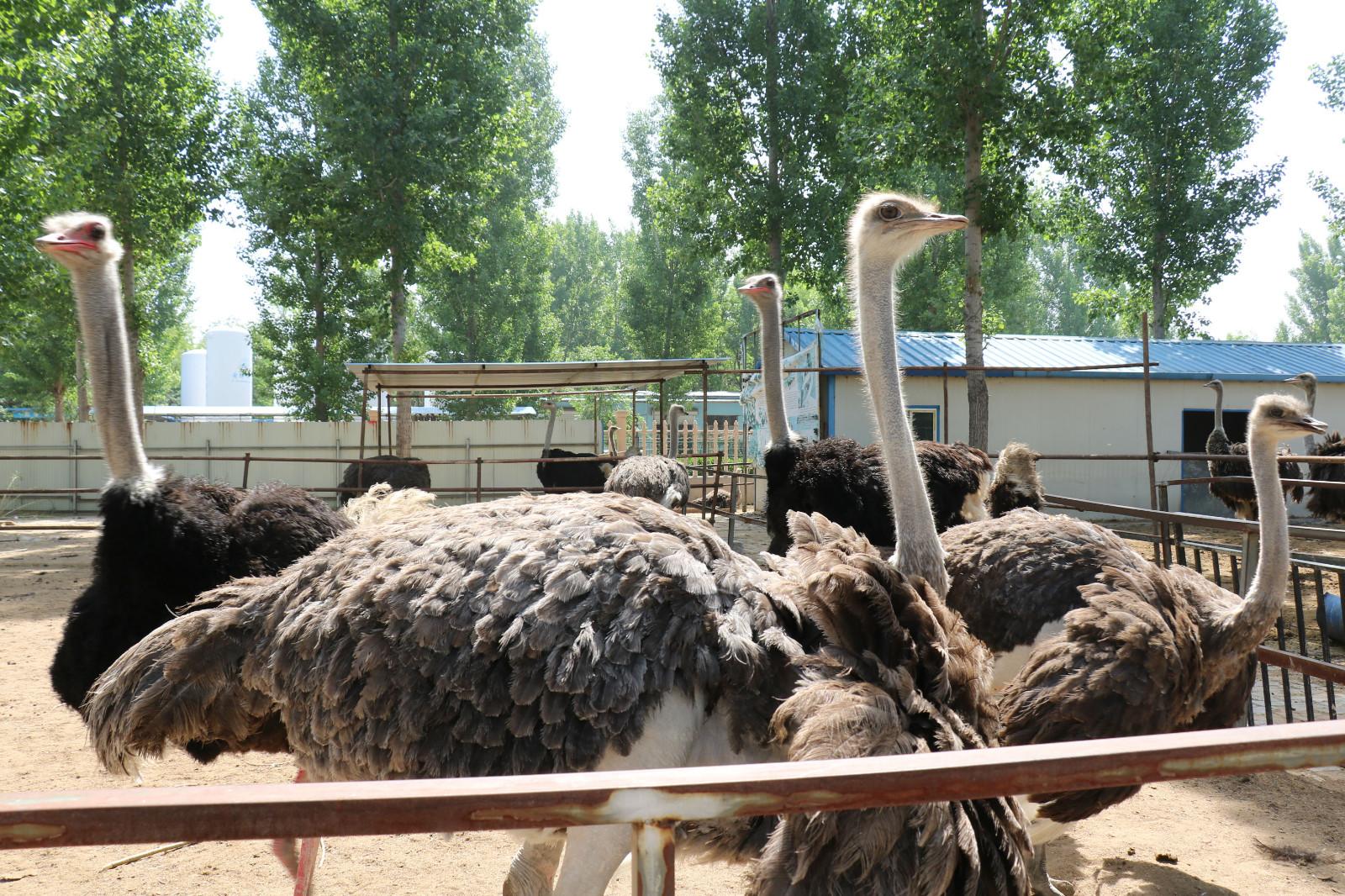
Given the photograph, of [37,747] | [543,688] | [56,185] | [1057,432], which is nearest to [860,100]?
[1057,432]

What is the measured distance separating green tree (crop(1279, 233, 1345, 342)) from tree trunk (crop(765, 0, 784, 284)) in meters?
46.8

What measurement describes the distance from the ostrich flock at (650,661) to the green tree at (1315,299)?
58.9 meters

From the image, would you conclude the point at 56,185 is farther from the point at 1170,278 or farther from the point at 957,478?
the point at 1170,278

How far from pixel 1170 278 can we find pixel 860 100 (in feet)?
28.9

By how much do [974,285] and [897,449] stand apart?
32.9ft

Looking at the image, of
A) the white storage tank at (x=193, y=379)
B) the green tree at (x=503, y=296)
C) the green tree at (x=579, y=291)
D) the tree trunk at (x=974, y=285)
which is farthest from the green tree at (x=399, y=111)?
the white storage tank at (x=193, y=379)

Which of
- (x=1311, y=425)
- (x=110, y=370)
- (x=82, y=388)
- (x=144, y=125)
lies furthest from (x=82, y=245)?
(x=82, y=388)

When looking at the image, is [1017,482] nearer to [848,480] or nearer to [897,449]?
[848,480]

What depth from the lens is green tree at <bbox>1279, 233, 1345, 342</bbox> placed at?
52438 mm

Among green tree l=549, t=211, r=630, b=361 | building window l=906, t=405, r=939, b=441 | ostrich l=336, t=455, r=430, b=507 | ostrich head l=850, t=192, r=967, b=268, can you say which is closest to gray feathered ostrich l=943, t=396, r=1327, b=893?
ostrich head l=850, t=192, r=967, b=268

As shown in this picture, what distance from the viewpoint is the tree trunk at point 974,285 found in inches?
444

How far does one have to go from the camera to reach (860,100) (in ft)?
44.7

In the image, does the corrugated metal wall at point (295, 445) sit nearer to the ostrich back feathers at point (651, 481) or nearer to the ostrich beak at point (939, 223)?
the ostrich back feathers at point (651, 481)

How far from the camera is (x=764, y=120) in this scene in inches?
678
